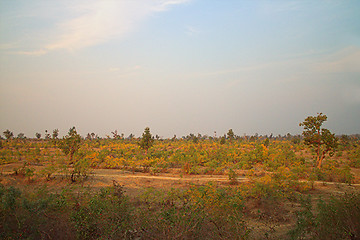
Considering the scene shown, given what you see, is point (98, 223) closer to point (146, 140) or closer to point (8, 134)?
point (146, 140)

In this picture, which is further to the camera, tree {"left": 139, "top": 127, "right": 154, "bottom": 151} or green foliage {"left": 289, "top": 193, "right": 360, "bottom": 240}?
tree {"left": 139, "top": 127, "right": 154, "bottom": 151}

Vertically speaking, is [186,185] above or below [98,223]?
below

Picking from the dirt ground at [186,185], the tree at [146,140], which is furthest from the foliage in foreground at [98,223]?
the tree at [146,140]

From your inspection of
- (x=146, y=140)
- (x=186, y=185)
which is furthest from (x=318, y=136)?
(x=146, y=140)

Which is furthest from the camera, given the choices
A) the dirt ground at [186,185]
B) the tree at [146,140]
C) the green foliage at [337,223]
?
the tree at [146,140]

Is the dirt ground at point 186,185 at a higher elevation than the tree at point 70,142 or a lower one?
lower

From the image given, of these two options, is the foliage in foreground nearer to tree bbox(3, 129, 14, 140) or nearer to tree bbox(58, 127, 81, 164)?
tree bbox(58, 127, 81, 164)

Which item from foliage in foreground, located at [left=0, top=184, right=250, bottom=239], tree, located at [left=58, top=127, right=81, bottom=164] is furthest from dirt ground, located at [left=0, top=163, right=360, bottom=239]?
tree, located at [left=58, top=127, right=81, bottom=164]

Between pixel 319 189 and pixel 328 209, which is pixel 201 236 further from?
pixel 319 189

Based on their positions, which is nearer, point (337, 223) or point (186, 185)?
point (337, 223)

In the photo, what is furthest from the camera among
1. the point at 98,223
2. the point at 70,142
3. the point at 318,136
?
the point at 70,142

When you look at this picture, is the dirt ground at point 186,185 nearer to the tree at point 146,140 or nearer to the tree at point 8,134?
the tree at point 146,140

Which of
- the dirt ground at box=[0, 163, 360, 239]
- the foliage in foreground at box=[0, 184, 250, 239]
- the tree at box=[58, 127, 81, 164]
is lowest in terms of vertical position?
the dirt ground at box=[0, 163, 360, 239]

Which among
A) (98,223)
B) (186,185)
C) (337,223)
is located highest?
(337,223)
